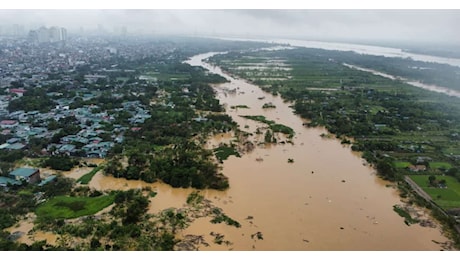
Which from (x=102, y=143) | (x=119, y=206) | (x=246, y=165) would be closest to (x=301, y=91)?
(x=246, y=165)

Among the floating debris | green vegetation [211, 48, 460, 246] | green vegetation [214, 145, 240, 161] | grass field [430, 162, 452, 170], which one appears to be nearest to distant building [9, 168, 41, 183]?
green vegetation [214, 145, 240, 161]

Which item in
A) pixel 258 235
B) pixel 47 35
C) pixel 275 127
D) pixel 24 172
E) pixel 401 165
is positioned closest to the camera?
pixel 258 235

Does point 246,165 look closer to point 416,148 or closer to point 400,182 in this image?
point 400,182

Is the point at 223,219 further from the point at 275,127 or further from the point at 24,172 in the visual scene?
the point at 275,127

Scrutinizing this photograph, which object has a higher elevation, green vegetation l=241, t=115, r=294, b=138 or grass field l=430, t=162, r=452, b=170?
grass field l=430, t=162, r=452, b=170

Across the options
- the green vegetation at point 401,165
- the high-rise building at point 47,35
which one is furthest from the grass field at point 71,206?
the high-rise building at point 47,35

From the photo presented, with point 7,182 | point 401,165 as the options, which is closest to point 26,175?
point 7,182

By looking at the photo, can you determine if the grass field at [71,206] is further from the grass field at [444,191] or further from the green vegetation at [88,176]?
the grass field at [444,191]

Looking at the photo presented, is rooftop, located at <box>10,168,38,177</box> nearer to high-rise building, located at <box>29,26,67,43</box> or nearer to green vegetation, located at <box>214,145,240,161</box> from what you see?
green vegetation, located at <box>214,145,240,161</box>
